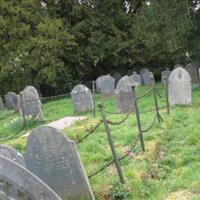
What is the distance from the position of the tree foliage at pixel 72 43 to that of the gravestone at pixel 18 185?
Result: 17.6m

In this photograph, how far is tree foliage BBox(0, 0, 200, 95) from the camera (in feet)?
81.4

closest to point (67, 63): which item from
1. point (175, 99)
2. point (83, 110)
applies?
point (83, 110)

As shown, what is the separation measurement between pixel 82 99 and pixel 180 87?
3.23m

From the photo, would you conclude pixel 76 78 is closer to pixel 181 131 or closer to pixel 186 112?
pixel 186 112

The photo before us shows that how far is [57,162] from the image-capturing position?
623 centimetres

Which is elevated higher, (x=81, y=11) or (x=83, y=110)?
(x=81, y=11)

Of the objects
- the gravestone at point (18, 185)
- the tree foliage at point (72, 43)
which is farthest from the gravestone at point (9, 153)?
the tree foliage at point (72, 43)

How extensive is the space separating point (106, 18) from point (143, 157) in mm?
20895

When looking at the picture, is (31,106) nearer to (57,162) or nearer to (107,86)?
(107,86)

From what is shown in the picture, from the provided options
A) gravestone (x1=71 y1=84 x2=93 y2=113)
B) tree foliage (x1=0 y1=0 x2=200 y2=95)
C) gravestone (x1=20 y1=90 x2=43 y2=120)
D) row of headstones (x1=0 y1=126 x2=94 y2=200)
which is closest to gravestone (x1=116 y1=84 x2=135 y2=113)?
gravestone (x1=71 y1=84 x2=93 y2=113)

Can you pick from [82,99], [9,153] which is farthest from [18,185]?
[82,99]

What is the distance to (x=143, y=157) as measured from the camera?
778 cm

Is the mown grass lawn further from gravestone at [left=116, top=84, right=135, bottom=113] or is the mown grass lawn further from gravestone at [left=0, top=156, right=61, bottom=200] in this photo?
gravestone at [left=0, top=156, right=61, bottom=200]

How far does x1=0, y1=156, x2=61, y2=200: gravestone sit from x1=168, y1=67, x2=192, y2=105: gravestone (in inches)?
407
